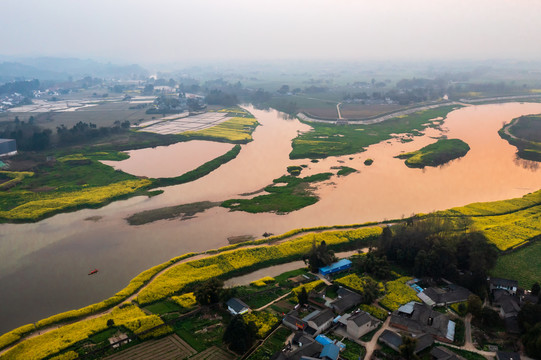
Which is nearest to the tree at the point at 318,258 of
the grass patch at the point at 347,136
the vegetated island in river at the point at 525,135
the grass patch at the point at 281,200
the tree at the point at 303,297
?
the tree at the point at 303,297

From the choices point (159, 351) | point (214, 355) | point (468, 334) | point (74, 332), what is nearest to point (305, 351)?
point (214, 355)

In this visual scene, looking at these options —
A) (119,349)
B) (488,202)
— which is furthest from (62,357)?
(488,202)

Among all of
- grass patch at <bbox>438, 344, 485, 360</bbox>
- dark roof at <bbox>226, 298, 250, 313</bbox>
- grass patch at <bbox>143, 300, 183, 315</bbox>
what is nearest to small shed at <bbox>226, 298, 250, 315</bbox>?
dark roof at <bbox>226, 298, 250, 313</bbox>

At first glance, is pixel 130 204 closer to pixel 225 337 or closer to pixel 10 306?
pixel 10 306

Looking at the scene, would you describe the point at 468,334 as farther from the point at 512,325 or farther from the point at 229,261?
the point at 229,261

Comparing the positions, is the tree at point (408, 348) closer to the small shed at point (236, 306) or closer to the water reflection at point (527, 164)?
the small shed at point (236, 306)
